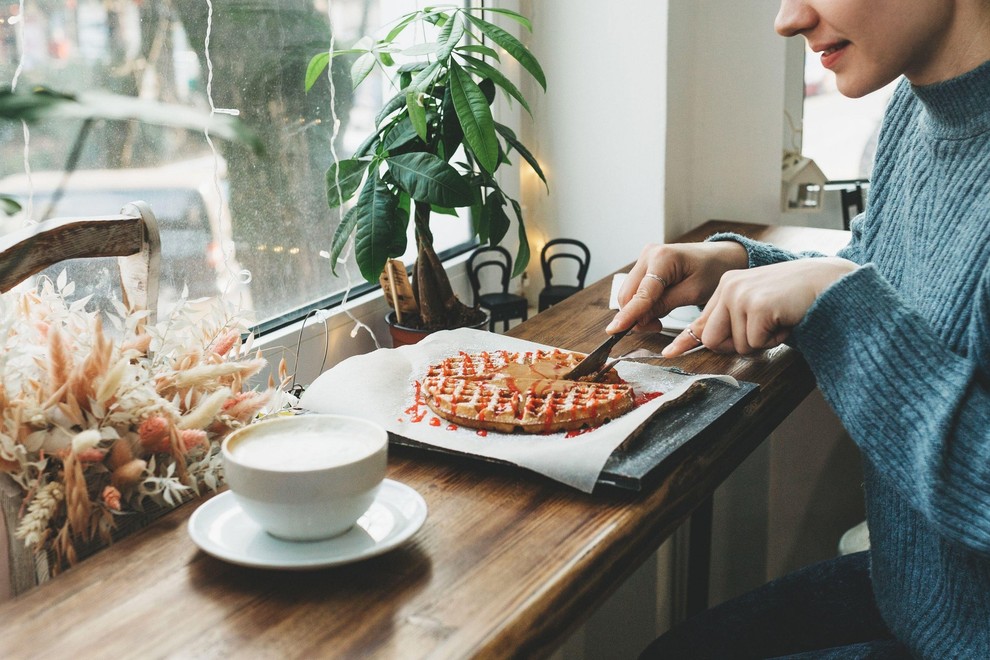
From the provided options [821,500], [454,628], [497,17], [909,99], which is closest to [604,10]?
[497,17]

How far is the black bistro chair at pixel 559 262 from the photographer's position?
1942 mm

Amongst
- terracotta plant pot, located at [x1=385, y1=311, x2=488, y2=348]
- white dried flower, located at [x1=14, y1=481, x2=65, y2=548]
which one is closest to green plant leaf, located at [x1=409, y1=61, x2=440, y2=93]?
terracotta plant pot, located at [x1=385, y1=311, x2=488, y2=348]

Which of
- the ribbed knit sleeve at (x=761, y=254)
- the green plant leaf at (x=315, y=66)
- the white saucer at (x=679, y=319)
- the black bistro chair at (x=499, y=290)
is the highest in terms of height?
the green plant leaf at (x=315, y=66)

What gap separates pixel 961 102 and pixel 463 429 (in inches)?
23.3

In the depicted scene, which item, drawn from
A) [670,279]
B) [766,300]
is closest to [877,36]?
[766,300]

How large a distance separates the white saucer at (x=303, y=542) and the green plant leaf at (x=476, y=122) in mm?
722

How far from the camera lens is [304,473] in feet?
2.05

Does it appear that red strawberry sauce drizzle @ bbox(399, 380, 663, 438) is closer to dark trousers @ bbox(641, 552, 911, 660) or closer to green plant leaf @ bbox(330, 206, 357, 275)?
dark trousers @ bbox(641, 552, 911, 660)

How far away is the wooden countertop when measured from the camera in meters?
0.59

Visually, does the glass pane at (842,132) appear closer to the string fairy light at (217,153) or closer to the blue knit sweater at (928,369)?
the blue knit sweater at (928,369)

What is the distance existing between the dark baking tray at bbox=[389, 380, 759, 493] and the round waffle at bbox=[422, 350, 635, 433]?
0.16ft

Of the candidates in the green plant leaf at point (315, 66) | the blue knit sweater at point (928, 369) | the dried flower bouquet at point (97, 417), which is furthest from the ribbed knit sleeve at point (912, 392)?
the green plant leaf at point (315, 66)

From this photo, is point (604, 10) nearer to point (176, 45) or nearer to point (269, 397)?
point (176, 45)

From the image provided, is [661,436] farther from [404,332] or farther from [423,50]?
[423,50]
